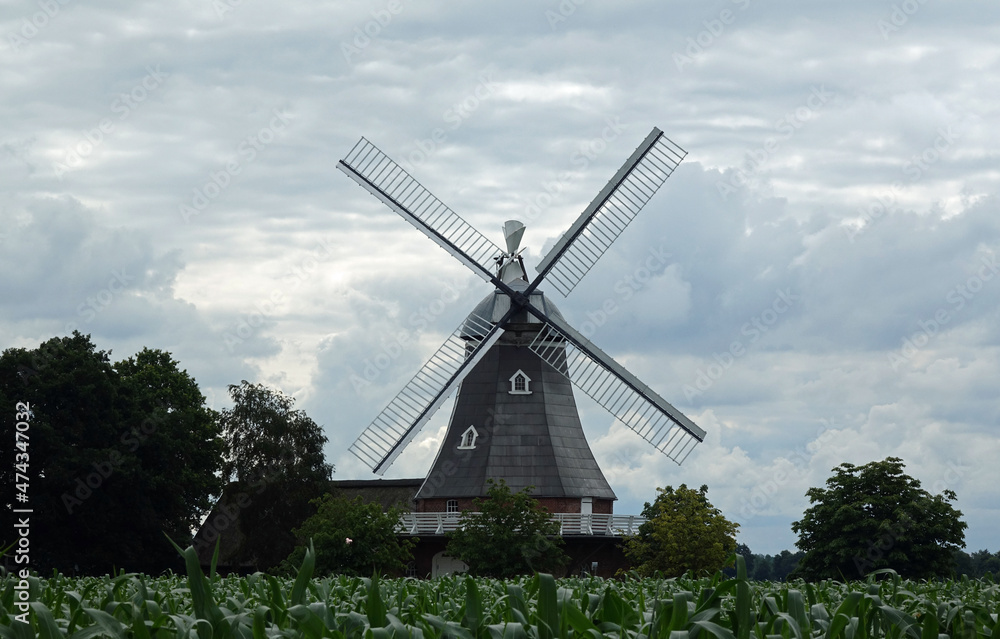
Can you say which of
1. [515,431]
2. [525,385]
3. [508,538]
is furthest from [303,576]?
[525,385]

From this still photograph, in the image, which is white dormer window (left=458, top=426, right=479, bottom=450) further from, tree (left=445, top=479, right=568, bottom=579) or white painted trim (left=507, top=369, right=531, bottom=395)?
tree (left=445, top=479, right=568, bottom=579)

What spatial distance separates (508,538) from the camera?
106 ft

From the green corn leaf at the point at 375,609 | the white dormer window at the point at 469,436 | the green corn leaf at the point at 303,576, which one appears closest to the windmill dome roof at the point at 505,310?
the white dormer window at the point at 469,436

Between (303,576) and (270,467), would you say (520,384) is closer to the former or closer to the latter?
(270,467)

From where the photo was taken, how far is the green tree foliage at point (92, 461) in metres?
34.5

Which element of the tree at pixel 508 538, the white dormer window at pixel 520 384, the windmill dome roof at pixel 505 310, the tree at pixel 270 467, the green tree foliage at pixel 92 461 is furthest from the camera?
the tree at pixel 270 467

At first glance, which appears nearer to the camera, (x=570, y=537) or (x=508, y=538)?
(x=508, y=538)

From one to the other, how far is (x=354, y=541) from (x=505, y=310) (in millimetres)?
8757

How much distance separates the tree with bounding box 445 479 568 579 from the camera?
32.2m

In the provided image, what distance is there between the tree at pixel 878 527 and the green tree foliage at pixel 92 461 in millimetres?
21587

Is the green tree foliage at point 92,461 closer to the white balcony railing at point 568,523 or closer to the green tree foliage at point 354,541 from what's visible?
the green tree foliage at point 354,541

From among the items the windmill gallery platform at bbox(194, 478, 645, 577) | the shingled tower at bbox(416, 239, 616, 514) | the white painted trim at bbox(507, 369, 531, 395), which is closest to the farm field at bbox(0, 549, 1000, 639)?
the windmill gallery platform at bbox(194, 478, 645, 577)

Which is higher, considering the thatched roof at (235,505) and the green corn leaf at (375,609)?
the thatched roof at (235,505)

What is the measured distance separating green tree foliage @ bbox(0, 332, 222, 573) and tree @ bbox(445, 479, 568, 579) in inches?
427
